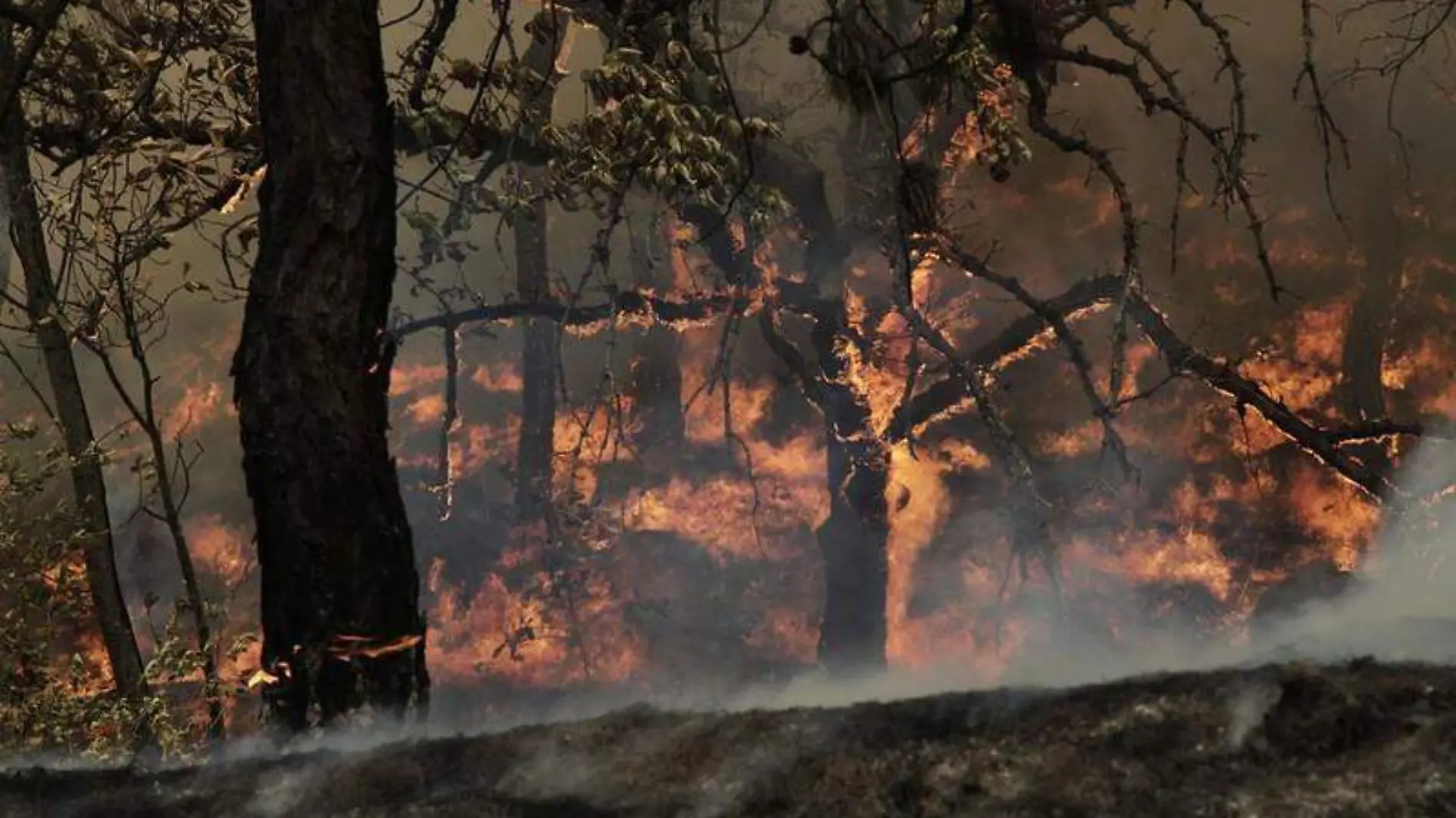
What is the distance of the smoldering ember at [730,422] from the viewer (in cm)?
155

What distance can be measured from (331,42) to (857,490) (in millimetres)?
7013

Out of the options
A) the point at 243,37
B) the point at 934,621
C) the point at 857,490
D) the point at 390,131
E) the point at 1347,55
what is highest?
the point at 1347,55

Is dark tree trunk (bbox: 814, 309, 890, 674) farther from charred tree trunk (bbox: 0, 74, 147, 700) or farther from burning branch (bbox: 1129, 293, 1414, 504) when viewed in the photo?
charred tree trunk (bbox: 0, 74, 147, 700)

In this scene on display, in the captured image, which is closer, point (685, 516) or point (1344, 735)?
point (1344, 735)

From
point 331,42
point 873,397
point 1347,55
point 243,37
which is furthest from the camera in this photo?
point 1347,55

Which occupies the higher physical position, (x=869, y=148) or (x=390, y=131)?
(x=869, y=148)

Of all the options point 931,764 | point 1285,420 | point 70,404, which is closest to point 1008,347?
point 1285,420

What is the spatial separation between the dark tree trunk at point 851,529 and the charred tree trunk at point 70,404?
555 centimetres

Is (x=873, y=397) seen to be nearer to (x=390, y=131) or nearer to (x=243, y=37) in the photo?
(x=243, y=37)

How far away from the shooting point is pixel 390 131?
3078mm

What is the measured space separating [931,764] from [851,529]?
8480mm

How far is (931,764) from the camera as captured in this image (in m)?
1.31

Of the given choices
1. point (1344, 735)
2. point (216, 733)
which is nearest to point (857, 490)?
point (216, 733)

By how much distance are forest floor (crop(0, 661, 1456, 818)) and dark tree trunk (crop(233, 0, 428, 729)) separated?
3.79ft
